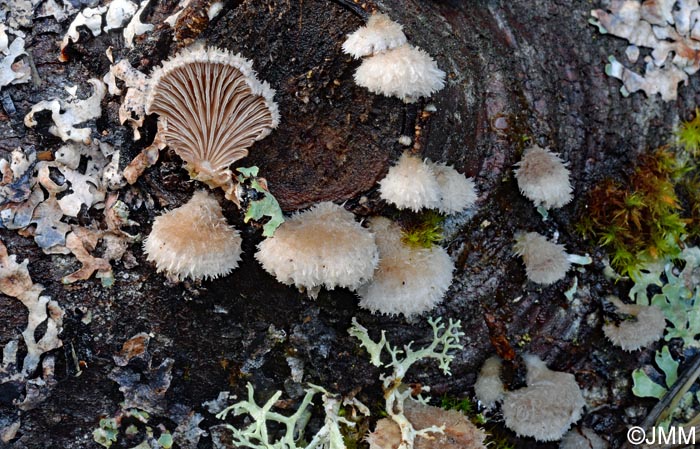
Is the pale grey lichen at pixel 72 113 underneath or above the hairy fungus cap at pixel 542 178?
above

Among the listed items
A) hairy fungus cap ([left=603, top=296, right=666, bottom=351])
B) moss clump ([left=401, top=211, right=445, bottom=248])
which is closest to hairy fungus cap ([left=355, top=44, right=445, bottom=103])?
moss clump ([left=401, top=211, right=445, bottom=248])

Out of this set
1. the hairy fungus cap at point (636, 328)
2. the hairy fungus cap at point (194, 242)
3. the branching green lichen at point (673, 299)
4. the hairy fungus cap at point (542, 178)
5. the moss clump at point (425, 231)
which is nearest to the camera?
the hairy fungus cap at point (194, 242)

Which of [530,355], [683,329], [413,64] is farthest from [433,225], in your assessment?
[683,329]

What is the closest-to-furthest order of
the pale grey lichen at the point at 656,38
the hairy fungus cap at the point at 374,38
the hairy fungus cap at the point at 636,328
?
the hairy fungus cap at the point at 374,38 < the hairy fungus cap at the point at 636,328 < the pale grey lichen at the point at 656,38

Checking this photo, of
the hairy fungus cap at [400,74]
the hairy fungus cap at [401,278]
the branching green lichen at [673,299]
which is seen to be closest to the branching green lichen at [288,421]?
the hairy fungus cap at [401,278]

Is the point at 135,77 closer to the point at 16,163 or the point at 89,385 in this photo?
the point at 16,163

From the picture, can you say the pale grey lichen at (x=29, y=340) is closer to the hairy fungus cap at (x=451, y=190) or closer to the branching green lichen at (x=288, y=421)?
the branching green lichen at (x=288, y=421)

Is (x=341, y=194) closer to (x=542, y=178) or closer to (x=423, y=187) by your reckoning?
(x=423, y=187)
